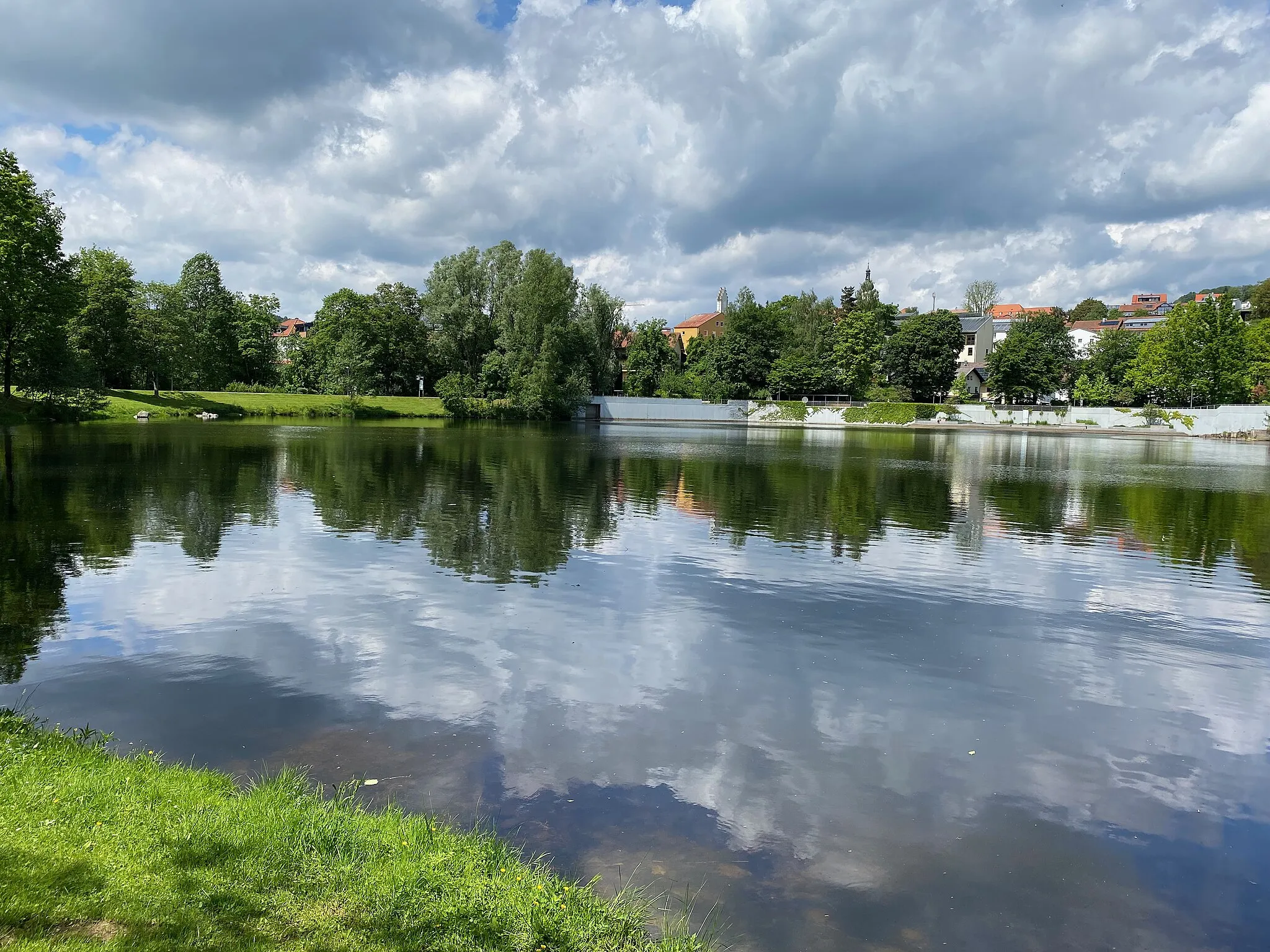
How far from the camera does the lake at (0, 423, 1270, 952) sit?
18.4 ft

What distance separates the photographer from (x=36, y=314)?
4928cm

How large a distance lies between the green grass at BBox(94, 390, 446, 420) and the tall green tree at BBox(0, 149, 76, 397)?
8.32 metres

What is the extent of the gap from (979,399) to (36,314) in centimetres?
10342

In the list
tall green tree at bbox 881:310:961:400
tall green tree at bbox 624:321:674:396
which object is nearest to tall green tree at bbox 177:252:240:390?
tall green tree at bbox 624:321:674:396

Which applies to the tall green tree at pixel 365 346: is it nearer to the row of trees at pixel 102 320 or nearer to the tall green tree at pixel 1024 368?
the row of trees at pixel 102 320

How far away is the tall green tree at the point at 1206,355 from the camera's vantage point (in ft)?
276

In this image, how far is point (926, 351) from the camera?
99375 mm

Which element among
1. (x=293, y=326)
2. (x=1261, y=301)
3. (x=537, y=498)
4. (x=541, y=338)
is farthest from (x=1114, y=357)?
(x=293, y=326)

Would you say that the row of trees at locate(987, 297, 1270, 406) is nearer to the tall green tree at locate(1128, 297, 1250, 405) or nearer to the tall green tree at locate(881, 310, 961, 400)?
the tall green tree at locate(1128, 297, 1250, 405)

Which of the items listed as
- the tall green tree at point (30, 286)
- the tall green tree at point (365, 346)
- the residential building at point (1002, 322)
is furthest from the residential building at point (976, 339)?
the tall green tree at point (30, 286)

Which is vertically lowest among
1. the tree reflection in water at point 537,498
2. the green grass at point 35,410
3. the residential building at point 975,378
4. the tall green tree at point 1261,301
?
the tree reflection in water at point 537,498

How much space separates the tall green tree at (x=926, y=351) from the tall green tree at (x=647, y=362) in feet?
96.3

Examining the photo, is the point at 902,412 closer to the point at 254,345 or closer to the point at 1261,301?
the point at 1261,301

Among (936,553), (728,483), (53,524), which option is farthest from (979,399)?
(53,524)
